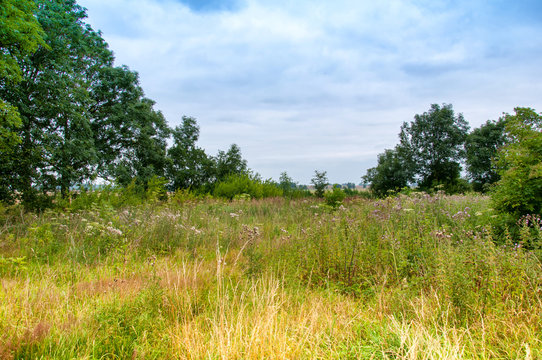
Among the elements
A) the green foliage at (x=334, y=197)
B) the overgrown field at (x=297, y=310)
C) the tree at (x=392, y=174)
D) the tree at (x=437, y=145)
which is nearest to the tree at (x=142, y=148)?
the green foliage at (x=334, y=197)

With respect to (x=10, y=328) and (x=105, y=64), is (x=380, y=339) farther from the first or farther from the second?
(x=105, y=64)

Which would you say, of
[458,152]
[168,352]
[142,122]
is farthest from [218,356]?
[458,152]

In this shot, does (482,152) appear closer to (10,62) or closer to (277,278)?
(277,278)

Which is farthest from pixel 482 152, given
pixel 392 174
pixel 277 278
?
pixel 277 278

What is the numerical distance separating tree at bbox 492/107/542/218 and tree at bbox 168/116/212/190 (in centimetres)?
2387

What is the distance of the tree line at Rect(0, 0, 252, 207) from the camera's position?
858 cm

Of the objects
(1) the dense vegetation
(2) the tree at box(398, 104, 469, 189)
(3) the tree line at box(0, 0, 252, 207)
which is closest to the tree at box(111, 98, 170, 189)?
(3) the tree line at box(0, 0, 252, 207)

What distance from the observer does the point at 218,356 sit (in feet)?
6.63

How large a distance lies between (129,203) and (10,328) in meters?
8.03

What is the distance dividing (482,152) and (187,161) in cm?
2876

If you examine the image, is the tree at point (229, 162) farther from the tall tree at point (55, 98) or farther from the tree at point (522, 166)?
the tree at point (522, 166)

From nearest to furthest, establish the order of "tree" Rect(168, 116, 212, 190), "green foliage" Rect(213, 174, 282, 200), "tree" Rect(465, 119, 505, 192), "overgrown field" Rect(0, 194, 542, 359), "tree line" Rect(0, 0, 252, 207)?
"overgrown field" Rect(0, 194, 542, 359) → "tree line" Rect(0, 0, 252, 207) → "green foliage" Rect(213, 174, 282, 200) → "tree" Rect(168, 116, 212, 190) → "tree" Rect(465, 119, 505, 192)

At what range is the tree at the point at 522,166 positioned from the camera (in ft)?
14.7

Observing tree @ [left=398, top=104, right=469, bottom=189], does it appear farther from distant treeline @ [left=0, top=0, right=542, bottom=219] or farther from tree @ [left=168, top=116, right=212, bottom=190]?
tree @ [left=168, top=116, right=212, bottom=190]
